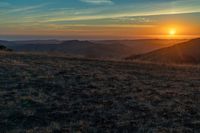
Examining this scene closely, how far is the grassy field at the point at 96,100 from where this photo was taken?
399 inches

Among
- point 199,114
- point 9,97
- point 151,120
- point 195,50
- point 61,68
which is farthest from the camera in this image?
point 195,50

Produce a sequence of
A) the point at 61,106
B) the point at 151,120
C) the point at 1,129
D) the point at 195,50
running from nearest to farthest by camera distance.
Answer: the point at 1,129, the point at 151,120, the point at 61,106, the point at 195,50

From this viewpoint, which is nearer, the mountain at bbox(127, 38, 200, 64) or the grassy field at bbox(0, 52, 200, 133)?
the grassy field at bbox(0, 52, 200, 133)

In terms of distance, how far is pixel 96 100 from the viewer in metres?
12.9

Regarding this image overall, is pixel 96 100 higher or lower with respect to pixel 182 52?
higher

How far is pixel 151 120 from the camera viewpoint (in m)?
10.6

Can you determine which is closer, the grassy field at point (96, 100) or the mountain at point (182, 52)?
the grassy field at point (96, 100)

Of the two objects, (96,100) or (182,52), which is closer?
(96,100)

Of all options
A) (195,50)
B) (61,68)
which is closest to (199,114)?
(61,68)

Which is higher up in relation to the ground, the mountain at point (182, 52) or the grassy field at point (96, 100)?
the grassy field at point (96, 100)

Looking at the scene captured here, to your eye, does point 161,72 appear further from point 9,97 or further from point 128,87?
point 9,97

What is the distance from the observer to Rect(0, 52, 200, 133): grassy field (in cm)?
1014

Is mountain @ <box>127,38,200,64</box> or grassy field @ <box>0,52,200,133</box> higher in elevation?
grassy field @ <box>0,52,200,133</box>

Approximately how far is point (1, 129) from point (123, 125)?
11.3 feet
